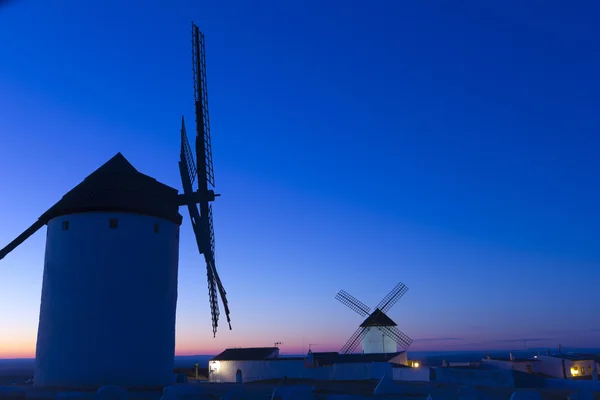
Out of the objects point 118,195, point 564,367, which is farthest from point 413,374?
point 564,367

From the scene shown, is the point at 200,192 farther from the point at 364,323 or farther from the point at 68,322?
the point at 364,323

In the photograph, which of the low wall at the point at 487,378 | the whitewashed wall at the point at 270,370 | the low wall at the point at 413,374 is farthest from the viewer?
the whitewashed wall at the point at 270,370

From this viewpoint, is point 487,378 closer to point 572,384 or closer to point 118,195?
point 572,384

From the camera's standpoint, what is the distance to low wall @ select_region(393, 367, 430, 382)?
93.2 feet

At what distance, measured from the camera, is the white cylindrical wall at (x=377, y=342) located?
4612cm

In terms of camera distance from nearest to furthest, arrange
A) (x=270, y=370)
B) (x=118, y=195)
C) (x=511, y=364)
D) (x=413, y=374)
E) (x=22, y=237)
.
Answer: (x=118, y=195), (x=22, y=237), (x=413, y=374), (x=270, y=370), (x=511, y=364)

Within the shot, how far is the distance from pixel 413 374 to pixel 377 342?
56.6 feet

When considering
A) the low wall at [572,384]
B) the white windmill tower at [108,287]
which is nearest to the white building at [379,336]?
the low wall at [572,384]

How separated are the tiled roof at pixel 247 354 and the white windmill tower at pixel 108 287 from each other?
21.6 m

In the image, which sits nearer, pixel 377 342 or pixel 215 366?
pixel 215 366

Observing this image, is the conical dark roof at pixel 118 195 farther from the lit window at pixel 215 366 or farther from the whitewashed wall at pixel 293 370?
the lit window at pixel 215 366

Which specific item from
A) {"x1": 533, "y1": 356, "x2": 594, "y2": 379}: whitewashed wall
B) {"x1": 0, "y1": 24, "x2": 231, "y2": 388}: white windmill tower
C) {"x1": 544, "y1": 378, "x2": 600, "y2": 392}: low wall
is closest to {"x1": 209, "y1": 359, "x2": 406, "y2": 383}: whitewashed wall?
{"x1": 544, "y1": 378, "x2": 600, "y2": 392}: low wall

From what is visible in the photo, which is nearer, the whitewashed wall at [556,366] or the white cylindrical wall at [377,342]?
the whitewashed wall at [556,366]

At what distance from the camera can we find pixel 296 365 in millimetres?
37312
